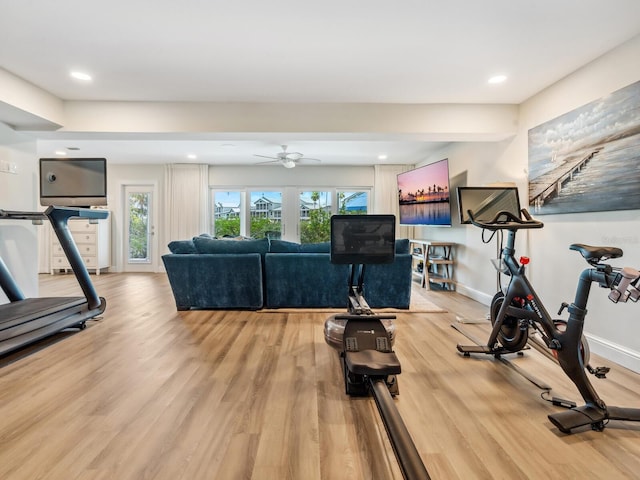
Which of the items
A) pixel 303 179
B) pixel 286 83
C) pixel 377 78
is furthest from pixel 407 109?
pixel 303 179

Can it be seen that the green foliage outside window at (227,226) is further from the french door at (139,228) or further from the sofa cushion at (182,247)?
the sofa cushion at (182,247)

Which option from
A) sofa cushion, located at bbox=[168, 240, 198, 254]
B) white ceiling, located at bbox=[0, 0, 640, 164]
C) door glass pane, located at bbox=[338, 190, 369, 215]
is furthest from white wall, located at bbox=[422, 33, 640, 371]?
sofa cushion, located at bbox=[168, 240, 198, 254]

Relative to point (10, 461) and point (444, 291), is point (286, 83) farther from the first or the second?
point (444, 291)

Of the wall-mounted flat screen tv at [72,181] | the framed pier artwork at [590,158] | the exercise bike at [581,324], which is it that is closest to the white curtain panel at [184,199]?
the wall-mounted flat screen tv at [72,181]

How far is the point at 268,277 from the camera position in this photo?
3.77m

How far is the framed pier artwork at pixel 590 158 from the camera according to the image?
7.38 ft

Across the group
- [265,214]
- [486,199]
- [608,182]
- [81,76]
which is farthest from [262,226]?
[608,182]

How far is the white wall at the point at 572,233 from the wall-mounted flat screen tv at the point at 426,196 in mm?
564

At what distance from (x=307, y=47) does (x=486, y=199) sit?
2.19m

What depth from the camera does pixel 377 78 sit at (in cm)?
298

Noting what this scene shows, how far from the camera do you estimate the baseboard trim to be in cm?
222

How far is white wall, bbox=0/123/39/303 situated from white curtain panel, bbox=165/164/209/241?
3.17 m

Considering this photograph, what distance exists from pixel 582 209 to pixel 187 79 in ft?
12.1

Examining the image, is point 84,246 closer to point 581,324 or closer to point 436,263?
point 436,263
